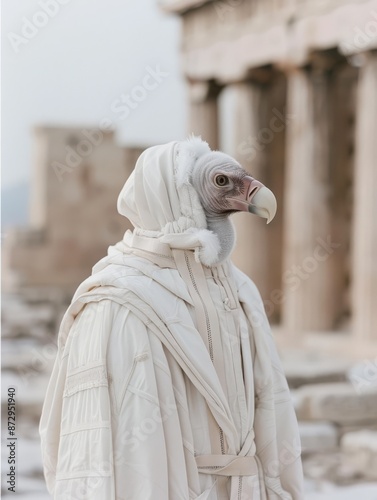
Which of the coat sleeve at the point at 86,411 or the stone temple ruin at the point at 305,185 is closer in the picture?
the coat sleeve at the point at 86,411

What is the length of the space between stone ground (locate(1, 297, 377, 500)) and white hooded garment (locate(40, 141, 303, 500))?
4.70 meters

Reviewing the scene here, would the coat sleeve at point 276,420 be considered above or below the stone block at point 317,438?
above

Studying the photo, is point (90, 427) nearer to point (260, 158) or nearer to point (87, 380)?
point (87, 380)

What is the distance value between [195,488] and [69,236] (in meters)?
19.6

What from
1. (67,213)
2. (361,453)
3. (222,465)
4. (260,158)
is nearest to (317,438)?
(361,453)

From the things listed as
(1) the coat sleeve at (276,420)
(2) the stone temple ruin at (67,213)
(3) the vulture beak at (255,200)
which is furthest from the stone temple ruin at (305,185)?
(3) the vulture beak at (255,200)

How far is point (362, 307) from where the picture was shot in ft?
42.6

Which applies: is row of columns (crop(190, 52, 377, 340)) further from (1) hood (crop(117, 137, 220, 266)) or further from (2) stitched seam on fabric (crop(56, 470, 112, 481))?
(2) stitched seam on fabric (crop(56, 470, 112, 481))

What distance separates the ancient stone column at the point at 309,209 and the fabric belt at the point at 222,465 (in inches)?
461

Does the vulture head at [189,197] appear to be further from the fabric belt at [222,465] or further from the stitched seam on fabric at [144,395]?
the fabric belt at [222,465]

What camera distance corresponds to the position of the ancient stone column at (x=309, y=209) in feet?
46.6

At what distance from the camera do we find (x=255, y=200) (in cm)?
283

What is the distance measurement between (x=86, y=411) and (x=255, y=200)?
2.64ft

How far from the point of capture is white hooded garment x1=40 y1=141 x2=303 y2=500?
2613mm
